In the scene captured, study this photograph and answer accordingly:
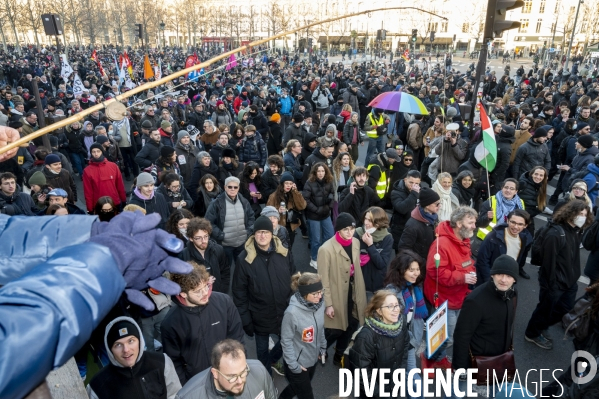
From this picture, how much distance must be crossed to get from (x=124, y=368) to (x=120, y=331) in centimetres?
24

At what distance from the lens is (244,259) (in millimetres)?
3869

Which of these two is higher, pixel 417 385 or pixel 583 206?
pixel 583 206

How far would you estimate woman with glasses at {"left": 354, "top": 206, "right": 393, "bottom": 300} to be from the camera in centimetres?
436

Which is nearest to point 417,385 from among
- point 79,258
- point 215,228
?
point 215,228

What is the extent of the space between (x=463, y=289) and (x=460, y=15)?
62535mm

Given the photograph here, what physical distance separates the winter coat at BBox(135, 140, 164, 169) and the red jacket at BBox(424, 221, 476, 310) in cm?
548

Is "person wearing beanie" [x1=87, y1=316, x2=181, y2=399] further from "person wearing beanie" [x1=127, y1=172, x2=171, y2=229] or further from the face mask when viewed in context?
the face mask

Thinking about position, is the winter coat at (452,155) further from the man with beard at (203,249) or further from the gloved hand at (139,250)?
the gloved hand at (139,250)

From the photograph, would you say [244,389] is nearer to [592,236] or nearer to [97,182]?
[592,236]

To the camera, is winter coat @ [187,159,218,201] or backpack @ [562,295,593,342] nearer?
backpack @ [562,295,593,342]

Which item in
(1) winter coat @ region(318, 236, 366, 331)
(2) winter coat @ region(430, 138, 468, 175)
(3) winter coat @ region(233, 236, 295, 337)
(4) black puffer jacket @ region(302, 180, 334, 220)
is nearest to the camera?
(3) winter coat @ region(233, 236, 295, 337)

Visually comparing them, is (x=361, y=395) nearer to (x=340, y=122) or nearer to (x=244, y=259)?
(x=244, y=259)

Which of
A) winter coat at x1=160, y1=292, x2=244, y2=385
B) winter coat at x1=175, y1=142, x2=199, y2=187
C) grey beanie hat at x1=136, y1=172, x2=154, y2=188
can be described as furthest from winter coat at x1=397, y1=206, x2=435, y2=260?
winter coat at x1=175, y1=142, x2=199, y2=187

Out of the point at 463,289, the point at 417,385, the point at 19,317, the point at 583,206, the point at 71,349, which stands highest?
the point at 19,317
